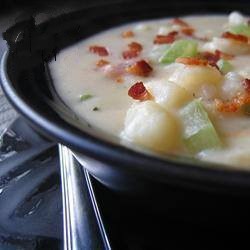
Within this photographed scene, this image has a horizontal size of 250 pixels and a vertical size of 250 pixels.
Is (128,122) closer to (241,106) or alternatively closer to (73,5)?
(241,106)

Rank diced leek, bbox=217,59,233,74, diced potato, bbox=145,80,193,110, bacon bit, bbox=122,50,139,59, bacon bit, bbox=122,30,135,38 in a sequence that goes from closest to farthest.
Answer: diced potato, bbox=145,80,193,110 → diced leek, bbox=217,59,233,74 → bacon bit, bbox=122,50,139,59 → bacon bit, bbox=122,30,135,38

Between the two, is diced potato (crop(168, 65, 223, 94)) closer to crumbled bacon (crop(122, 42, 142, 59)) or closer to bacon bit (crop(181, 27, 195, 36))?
crumbled bacon (crop(122, 42, 142, 59))

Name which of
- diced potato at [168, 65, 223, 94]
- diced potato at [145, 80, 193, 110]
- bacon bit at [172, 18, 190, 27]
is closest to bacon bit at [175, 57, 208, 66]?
diced potato at [168, 65, 223, 94]

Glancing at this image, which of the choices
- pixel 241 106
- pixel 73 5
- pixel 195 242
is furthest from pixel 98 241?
pixel 73 5

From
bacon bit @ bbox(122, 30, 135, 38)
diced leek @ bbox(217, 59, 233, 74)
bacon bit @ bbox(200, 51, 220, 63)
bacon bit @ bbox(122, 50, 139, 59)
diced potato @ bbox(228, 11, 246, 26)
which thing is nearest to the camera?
diced leek @ bbox(217, 59, 233, 74)

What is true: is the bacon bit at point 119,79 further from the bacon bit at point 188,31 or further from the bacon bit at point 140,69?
the bacon bit at point 188,31

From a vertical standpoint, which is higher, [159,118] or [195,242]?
[159,118]

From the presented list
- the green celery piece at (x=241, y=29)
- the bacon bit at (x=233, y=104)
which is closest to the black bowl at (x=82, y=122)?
the bacon bit at (x=233, y=104)
